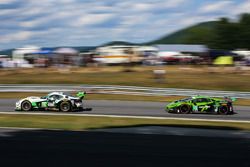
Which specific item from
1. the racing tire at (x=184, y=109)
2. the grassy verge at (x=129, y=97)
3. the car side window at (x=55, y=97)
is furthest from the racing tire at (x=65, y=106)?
the grassy verge at (x=129, y=97)

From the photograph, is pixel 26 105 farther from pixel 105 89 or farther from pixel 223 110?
pixel 223 110

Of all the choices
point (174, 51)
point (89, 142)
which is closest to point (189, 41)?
point (174, 51)

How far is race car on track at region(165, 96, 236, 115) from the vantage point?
20.5m

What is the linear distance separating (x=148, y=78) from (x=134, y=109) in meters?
13.3

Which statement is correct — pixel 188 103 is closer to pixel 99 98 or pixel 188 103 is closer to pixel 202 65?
pixel 99 98

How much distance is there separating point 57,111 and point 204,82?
15.4 meters

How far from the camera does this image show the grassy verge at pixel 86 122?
1650cm

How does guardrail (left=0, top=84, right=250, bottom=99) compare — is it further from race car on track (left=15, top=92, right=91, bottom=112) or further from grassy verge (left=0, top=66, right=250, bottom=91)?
race car on track (left=15, top=92, right=91, bottom=112)

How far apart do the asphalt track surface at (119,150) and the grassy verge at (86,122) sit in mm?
4188

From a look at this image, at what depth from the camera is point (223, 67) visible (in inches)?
1694

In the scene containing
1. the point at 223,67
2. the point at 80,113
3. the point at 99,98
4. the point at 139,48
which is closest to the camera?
the point at 80,113

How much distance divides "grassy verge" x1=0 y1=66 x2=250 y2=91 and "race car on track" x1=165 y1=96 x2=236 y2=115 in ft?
37.3

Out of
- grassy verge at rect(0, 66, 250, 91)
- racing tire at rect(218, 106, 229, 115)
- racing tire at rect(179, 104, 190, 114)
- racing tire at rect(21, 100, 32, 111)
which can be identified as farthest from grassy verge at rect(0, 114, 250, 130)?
grassy verge at rect(0, 66, 250, 91)

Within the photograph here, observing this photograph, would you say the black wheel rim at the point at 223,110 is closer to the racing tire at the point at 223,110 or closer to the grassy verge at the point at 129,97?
the racing tire at the point at 223,110
